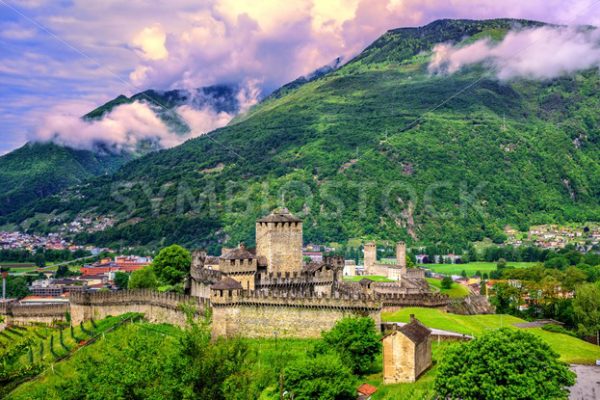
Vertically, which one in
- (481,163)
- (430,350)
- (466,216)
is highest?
(481,163)

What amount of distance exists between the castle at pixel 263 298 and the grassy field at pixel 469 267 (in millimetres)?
57777

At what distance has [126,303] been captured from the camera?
6206 cm

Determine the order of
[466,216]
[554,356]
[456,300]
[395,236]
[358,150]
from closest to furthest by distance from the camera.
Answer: [554,356]
[456,300]
[395,236]
[466,216]
[358,150]

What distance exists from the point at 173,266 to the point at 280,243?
1721 centimetres

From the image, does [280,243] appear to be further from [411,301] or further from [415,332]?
[415,332]

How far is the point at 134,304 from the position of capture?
6147 centimetres

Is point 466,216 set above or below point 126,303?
above

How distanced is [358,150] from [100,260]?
74.9 metres

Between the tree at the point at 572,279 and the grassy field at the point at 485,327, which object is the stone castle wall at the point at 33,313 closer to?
the grassy field at the point at 485,327

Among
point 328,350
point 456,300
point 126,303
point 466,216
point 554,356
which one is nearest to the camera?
point 554,356

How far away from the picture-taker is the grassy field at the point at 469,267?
130350mm

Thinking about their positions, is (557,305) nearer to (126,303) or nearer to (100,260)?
(126,303)

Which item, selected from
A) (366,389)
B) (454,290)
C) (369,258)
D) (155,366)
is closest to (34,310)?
(366,389)

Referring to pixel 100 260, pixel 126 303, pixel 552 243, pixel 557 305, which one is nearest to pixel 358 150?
pixel 552 243
